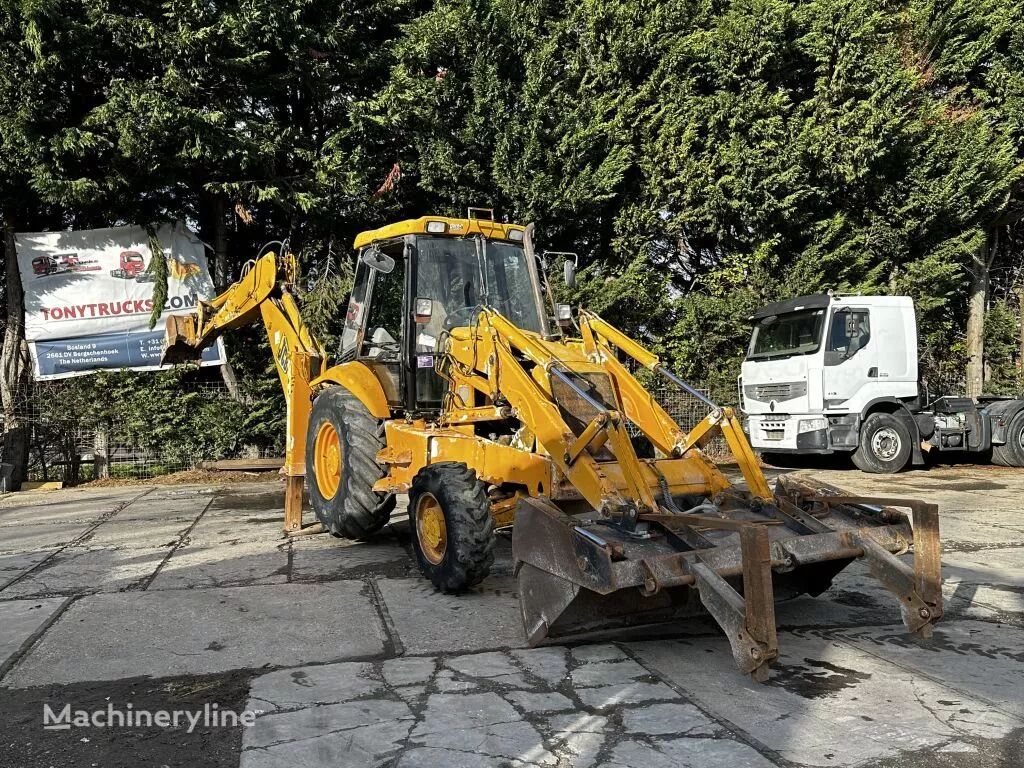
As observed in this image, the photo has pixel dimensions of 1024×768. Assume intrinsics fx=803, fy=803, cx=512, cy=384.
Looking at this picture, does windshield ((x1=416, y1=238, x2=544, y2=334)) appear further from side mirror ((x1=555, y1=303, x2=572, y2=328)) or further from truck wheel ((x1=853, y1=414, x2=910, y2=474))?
truck wheel ((x1=853, y1=414, x2=910, y2=474))

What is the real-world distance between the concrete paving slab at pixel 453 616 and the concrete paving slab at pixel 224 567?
107cm

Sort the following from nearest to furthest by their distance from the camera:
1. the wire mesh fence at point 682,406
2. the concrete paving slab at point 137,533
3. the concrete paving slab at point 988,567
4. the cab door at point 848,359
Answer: the concrete paving slab at point 988,567 → the concrete paving slab at point 137,533 → the cab door at point 848,359 → the wire mesh fence at point 682,406

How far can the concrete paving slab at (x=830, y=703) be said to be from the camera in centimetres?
322

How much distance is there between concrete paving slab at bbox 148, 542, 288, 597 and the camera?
19.9ft

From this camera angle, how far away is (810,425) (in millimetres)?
12828

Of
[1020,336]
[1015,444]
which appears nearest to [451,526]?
[1015,444]

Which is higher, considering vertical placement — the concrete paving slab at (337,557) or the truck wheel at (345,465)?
the truck wheel at (345,465)

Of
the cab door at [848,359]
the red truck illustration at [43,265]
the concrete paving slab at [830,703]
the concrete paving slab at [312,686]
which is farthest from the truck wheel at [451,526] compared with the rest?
the red truck illustration at [43,265]

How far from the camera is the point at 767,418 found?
13.5m

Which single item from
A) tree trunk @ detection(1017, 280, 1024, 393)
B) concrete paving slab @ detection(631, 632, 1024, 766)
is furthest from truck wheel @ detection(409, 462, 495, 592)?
tree trunk @ detection(1017, 280, 1024, 393)

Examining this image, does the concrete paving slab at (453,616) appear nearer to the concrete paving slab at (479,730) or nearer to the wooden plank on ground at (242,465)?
the concrete paving slab at (479,730)

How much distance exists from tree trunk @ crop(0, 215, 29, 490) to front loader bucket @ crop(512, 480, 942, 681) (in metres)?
12.1

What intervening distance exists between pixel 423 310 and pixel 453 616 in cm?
259
